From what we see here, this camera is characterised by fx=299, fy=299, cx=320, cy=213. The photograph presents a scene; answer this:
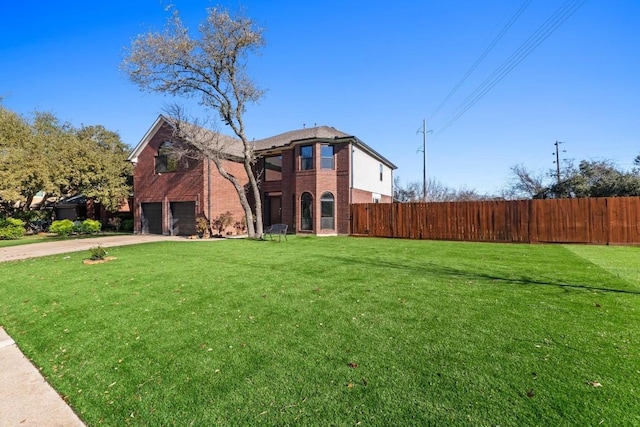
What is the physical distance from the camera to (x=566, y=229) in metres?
13.7

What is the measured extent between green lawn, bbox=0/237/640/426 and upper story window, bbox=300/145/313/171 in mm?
12932

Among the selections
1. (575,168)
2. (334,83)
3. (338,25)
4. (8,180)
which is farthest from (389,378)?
(575,168)

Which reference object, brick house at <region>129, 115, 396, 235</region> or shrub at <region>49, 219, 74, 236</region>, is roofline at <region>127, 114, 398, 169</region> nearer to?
brick house at <region>129, 115, 396, 235</region>

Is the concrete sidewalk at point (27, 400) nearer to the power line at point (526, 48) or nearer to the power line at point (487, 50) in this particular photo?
the power line at point (526, 48)

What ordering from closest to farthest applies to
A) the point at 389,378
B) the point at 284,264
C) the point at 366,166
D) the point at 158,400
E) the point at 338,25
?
the point at 158,400 < the point at 389,378 < the point at 284,264 < the point at 338,25 < the point at 366,166

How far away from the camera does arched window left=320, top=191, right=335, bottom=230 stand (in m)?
18.8

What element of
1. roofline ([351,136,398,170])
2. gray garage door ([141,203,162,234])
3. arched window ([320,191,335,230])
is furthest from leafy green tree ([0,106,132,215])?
roofline ([351,136,398,170])

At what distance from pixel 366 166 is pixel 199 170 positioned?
11232 millimetres

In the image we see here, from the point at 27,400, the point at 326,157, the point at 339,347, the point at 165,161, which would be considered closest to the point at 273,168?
the point at 326,157

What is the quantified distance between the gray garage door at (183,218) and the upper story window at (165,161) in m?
2.39

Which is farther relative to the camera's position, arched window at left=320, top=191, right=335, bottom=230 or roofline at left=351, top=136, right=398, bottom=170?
roofline at left=351, top=136, right=398, bottom=170

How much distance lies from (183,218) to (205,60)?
9.87 metres

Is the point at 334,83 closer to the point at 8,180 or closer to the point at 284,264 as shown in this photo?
the point at 284,264

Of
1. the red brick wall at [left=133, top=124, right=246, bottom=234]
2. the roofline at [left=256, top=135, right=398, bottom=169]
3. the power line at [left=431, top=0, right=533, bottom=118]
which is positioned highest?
the power line at [left=431, top=0, right=533, bottom=118]
